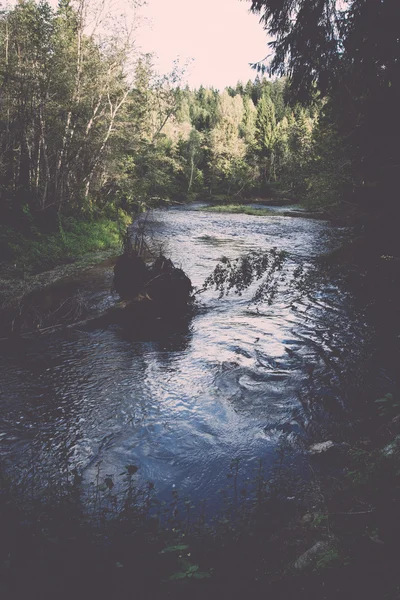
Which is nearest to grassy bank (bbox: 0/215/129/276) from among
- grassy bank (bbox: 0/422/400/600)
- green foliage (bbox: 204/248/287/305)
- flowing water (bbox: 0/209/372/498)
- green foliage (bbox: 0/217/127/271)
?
green foliage (bbox: 0/217/127/271)

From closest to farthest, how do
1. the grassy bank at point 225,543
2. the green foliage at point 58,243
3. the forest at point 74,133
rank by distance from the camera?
the grassy bank at point 225,543 → the green foliage at point 58,243 → the forest at point 74,133

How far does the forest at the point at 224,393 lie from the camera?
2857mm

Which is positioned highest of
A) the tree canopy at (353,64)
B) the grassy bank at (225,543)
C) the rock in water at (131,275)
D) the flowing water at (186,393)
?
the tree canopy at (353,64)

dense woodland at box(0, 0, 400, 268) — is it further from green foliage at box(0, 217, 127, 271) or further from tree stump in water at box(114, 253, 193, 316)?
tree stump in water at box(114, 253, 193, 316)

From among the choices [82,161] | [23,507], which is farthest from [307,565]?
[82,161]

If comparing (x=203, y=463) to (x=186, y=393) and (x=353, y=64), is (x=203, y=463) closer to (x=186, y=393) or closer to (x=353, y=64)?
(x=186, y=393)

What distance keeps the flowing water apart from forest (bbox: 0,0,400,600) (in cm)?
4

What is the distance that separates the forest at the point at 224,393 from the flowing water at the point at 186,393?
40 millimetres

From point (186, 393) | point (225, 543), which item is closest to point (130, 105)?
point (186, 393)

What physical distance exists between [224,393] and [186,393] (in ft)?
2.33

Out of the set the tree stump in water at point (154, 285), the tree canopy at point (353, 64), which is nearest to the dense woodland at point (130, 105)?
the tree canopy at point (353, 64)

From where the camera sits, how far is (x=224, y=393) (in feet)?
22.2

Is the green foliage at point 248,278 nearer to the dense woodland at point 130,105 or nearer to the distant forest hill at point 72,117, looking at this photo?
the dense woodland at point 130,105

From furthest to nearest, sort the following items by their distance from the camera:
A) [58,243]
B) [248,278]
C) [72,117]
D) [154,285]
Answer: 1. [72,117]
2. [58,243]
3. [248,278]
4. [154,285]
